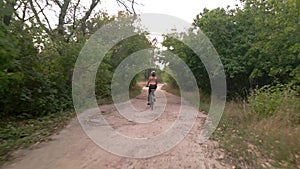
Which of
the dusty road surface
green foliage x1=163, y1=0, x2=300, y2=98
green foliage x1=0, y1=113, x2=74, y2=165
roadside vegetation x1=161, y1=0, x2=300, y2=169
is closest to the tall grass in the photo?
roadside vegetation x1=161, y1=0, x2=300, y2=169

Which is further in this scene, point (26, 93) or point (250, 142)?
point (26, 93)

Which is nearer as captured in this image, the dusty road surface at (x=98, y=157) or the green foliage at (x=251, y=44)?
the dusty road surface at (x=98, y=157)

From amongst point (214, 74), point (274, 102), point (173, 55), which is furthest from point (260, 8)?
point (173, 55)

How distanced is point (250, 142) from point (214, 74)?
12.5 m

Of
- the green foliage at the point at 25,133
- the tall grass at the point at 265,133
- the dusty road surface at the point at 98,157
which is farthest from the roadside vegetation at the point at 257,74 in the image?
the green foliage at the point at 25,133

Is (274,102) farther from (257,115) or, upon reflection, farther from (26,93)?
(26,93)

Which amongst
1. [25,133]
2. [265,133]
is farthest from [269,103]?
[25,133]

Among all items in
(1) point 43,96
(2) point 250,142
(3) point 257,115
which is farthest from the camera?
(1) point 43,96

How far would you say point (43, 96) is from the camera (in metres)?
12.6

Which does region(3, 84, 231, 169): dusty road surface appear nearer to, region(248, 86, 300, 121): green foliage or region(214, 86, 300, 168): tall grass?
region(214, 86, 300, 168): tall grass

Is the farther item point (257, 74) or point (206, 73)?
point (206, 73)

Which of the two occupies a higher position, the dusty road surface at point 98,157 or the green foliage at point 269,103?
the green foliage at point 269,103

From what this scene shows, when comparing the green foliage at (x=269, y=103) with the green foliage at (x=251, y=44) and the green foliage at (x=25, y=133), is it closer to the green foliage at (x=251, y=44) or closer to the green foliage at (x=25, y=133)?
the green foliage at (x=251, y=44)

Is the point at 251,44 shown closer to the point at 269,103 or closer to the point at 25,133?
the point at 269,103
